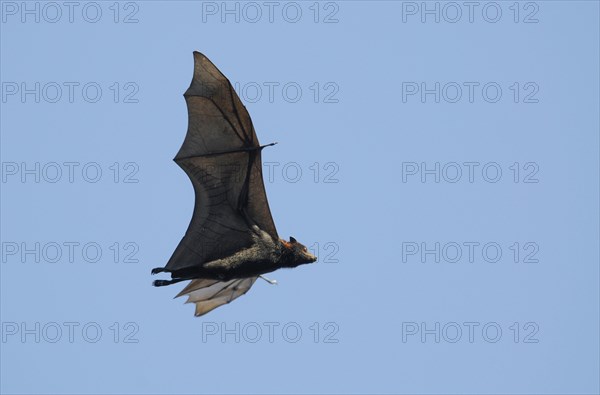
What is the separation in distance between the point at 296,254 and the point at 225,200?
151 centimetres

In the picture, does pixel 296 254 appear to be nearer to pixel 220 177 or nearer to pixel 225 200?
pixel 225 200

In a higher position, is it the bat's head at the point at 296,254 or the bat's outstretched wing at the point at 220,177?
the bat's outstretched wing at the point at 220,177

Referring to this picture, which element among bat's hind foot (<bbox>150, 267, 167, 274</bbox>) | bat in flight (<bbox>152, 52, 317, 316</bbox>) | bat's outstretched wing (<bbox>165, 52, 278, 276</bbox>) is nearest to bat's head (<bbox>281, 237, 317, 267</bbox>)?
bat in flight (<bbox>152, 52, 317, 316</bbox>)

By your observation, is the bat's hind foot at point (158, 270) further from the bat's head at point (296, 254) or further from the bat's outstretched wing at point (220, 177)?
A: the bat's head at point (296, 254)

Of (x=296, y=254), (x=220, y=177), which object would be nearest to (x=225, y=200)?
(x=220, y=177)

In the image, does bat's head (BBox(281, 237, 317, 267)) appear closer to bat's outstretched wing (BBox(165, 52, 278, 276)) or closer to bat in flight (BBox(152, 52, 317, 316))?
bat in flight (BBox(152, 52, 317, 316))

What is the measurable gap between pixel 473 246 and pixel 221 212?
30.4ft

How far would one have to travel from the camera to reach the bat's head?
2050 centimetres

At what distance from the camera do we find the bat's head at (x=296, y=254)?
20.5 metres

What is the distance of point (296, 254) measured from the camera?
808 inches

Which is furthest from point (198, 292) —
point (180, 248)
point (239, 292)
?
point (180, 248)

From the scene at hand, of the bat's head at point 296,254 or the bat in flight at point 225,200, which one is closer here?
the bat in flight at point 225,200

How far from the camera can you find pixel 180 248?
20203 mm

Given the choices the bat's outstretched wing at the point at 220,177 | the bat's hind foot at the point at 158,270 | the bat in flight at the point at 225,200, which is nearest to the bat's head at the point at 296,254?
the bat in flight at the point at 225,200
